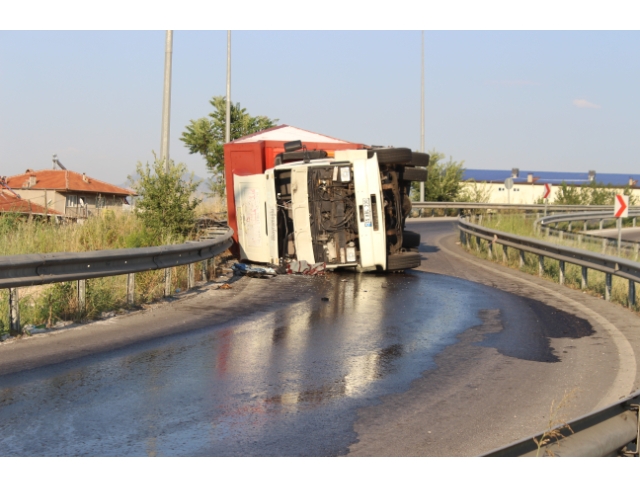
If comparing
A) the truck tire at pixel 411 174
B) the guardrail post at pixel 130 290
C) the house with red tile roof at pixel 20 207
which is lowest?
the guardrail post at pixel 130 290

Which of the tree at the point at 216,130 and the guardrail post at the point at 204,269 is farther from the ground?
the tree at the point at 216,130

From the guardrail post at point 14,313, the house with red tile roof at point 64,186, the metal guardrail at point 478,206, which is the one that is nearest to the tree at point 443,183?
the metal guardrail at point 478,206

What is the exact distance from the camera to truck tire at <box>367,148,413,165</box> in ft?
48.4

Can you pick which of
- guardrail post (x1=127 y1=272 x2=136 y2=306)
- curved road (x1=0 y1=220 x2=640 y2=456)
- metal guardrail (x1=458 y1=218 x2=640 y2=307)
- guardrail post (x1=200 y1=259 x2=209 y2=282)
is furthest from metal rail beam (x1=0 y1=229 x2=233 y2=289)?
metal guardrail (x1=458 y1=218 x2=640 y2=307)

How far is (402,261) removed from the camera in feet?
49.2

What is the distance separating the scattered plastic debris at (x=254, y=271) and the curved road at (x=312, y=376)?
10.3 feet

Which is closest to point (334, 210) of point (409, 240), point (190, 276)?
point (409, 240)

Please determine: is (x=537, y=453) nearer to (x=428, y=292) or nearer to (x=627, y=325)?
(x=627, y=325)

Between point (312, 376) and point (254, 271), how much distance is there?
816 cm

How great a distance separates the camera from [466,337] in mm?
8844

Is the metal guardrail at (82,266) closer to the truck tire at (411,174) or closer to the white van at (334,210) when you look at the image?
the white van at (334,210)

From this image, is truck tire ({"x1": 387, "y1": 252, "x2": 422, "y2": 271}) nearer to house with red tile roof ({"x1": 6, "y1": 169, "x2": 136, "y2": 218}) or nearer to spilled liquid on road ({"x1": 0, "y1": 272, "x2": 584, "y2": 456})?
spilled liquid on road ({"x1": 0, "y1": 272, "x2": 584, "y2": 456})

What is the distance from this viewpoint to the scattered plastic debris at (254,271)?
1470cm

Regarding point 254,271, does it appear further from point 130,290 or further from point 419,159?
point 130,290
